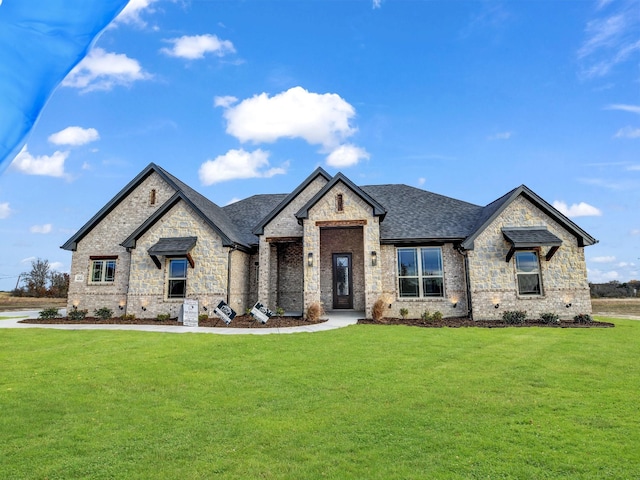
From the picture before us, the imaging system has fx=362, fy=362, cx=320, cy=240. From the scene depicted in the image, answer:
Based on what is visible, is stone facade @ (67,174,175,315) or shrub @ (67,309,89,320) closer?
shrub @ (67,309,89,320)

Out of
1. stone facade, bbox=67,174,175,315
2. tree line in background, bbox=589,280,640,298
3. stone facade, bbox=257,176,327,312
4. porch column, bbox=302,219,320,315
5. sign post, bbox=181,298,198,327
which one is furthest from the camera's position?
tree line in background, bbox=589,280,640,298

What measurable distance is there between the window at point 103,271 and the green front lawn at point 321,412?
9.78 meters

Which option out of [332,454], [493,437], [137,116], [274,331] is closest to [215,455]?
[332,454]

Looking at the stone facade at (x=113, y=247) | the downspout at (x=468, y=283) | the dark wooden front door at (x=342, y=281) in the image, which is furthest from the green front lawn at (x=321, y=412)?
the dark wooden front door at (x=342, y=281)

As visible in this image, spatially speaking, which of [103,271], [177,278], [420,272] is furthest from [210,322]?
[420,272]

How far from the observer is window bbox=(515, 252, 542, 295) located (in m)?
16.6

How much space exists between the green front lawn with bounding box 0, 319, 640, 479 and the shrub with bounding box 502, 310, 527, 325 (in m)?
5.34

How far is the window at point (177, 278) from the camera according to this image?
1809 cm

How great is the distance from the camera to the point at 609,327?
567 inches

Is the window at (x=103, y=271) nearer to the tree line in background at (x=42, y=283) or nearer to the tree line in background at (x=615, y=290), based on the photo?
the tree line in background at (x=42, y=283)

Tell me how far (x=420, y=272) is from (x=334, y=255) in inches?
202

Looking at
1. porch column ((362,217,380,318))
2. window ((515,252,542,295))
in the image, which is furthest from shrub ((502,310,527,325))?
porch column ((362,217,380,318))

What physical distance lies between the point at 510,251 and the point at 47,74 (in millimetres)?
17479

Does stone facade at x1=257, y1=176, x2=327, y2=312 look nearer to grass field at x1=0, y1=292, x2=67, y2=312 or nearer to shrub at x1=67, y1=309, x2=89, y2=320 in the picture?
shrub at x1=67, y1=309, x2=89, y2=320
